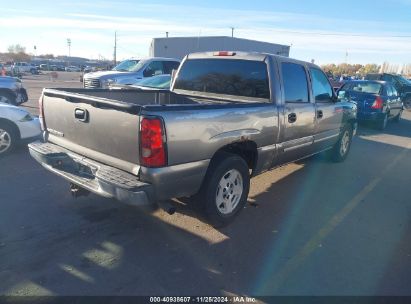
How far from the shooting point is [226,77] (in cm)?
503

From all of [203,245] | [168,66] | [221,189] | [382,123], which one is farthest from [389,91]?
[203,245]

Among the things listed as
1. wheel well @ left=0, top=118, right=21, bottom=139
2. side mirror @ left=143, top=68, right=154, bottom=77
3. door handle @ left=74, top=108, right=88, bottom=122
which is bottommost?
wheel well @ left=0, top=118, right=21, bottom=139

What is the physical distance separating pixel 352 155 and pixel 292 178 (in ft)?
9.59

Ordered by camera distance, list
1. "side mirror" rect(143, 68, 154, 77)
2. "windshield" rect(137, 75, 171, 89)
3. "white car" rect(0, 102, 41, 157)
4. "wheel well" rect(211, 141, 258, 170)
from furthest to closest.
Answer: "side mirror" rect(143, 68, 154, 77) < "windshield" rect(137, 75, 171, 89) < "white car" rect(0, 102, 41, 157) < "wheel well" rect(211, 141, 258, 170)

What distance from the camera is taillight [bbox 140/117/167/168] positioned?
313cm

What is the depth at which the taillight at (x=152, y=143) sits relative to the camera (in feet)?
10.3

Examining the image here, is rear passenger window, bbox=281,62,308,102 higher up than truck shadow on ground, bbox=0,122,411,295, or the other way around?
rear passenger window, bbox=281,62,308,102

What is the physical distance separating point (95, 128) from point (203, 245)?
1657 millimetres

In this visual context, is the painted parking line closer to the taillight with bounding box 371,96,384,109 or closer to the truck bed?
the truck bed

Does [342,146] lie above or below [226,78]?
below

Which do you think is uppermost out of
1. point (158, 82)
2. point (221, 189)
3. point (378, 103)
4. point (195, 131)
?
point (158, 82)

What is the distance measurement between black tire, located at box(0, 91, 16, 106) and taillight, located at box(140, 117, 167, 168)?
9.33 m

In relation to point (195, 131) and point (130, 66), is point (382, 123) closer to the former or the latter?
point (130, 66)

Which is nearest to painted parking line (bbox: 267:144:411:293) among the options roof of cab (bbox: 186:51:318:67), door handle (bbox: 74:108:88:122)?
roof of cab (bbox: 186:51:318:67)
